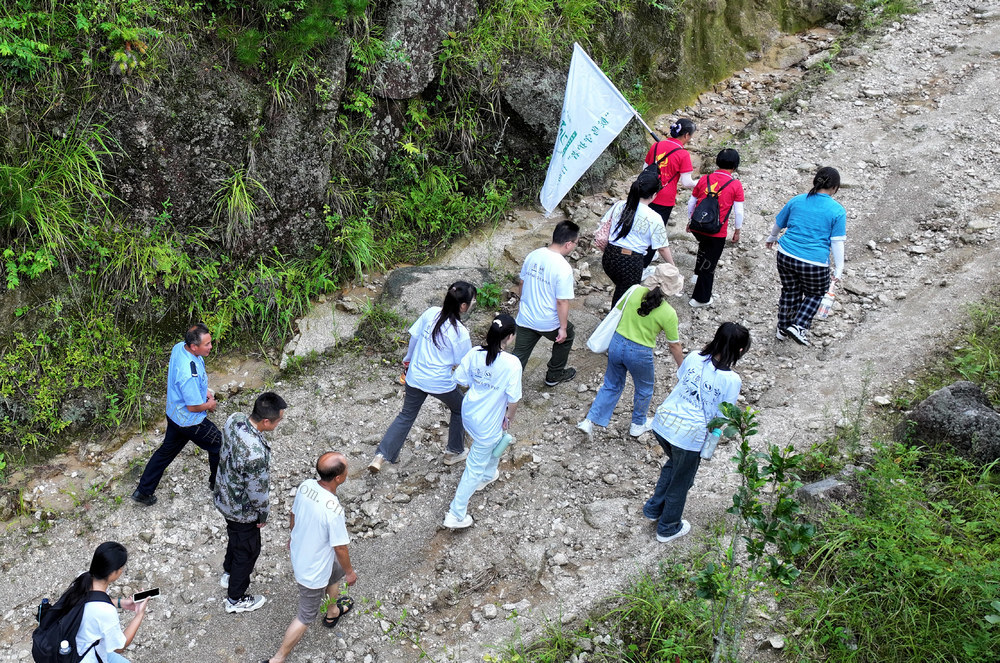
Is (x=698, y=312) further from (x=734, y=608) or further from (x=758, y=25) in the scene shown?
(x=758, y=25)

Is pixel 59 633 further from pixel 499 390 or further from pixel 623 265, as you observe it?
pixel 623 265

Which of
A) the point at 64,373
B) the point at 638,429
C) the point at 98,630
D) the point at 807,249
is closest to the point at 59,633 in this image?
the point at 98,630

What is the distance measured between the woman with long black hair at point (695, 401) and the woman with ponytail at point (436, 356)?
159cm

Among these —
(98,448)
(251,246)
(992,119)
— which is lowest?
(98,448)

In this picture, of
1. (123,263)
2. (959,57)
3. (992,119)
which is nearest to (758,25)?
(959,57)

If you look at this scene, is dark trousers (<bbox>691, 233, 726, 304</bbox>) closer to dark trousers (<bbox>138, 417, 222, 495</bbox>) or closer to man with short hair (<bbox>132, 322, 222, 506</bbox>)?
man with short hair (<bbox>132, 322, 222, 506</bbox>)

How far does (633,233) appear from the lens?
21.1 ft

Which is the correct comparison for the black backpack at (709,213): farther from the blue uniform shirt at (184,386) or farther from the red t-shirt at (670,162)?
Result: the blue uniform shirt at (184,386)

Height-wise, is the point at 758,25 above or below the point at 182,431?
above

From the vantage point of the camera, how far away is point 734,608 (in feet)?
14.2

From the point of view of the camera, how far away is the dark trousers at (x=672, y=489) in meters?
4.79

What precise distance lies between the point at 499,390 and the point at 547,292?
136cm

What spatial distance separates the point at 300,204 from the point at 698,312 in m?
4.35

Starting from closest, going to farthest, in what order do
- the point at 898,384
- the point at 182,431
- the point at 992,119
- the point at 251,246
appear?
the point at 182,431
the point at 898,384
the point at 251,246
the point at 992,119
